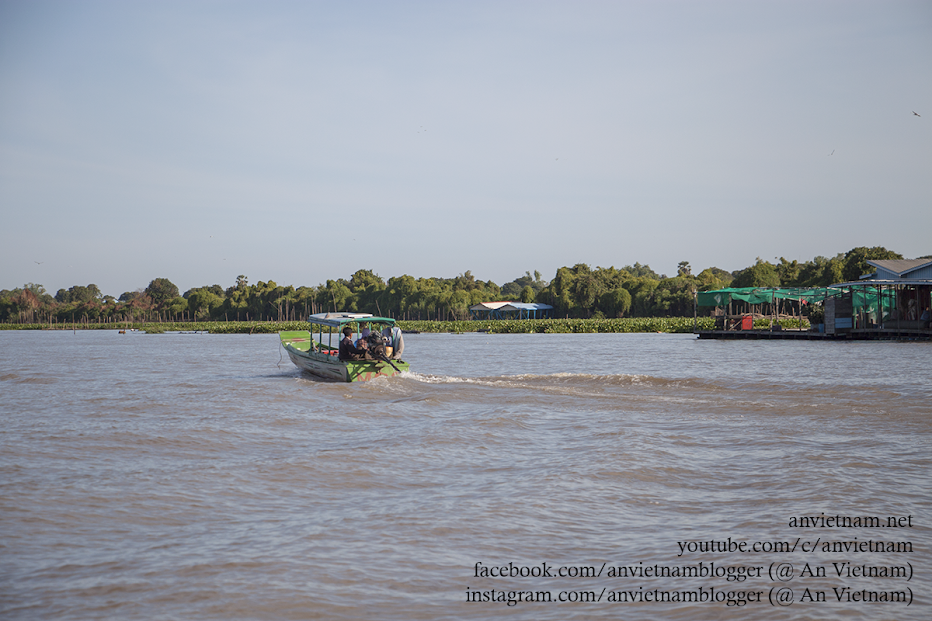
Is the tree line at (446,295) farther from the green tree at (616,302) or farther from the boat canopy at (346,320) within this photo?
the boat canopy at (346,320)

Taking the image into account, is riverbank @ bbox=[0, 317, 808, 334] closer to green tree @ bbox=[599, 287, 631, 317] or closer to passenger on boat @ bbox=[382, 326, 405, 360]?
green tree @ bbox=[599, 287, 631, 317]

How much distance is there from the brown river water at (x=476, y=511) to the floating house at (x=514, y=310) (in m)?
63.7

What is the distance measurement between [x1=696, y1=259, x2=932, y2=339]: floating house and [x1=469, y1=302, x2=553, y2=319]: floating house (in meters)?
36.0

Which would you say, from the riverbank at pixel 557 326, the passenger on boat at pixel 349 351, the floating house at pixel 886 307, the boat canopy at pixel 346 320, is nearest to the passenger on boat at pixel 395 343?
the boat canopy at pixel 346 320

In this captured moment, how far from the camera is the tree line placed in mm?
60812

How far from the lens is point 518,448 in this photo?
27.8ft

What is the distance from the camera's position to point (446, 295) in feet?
279

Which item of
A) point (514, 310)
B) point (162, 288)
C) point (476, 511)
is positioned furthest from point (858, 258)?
point (162, 288)

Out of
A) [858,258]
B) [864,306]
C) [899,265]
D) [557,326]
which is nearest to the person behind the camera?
[864,306]

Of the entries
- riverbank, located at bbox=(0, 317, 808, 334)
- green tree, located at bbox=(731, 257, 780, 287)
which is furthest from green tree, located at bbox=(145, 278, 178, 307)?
green tree, located at bbox=(731, 257, 780, 287)

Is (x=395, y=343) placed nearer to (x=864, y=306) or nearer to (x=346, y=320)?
(x=346, y=320)

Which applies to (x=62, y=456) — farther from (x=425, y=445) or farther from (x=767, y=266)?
(x=767, y=266)

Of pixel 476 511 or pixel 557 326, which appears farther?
pixel 557 326

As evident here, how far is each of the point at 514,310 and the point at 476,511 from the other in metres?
73.9
